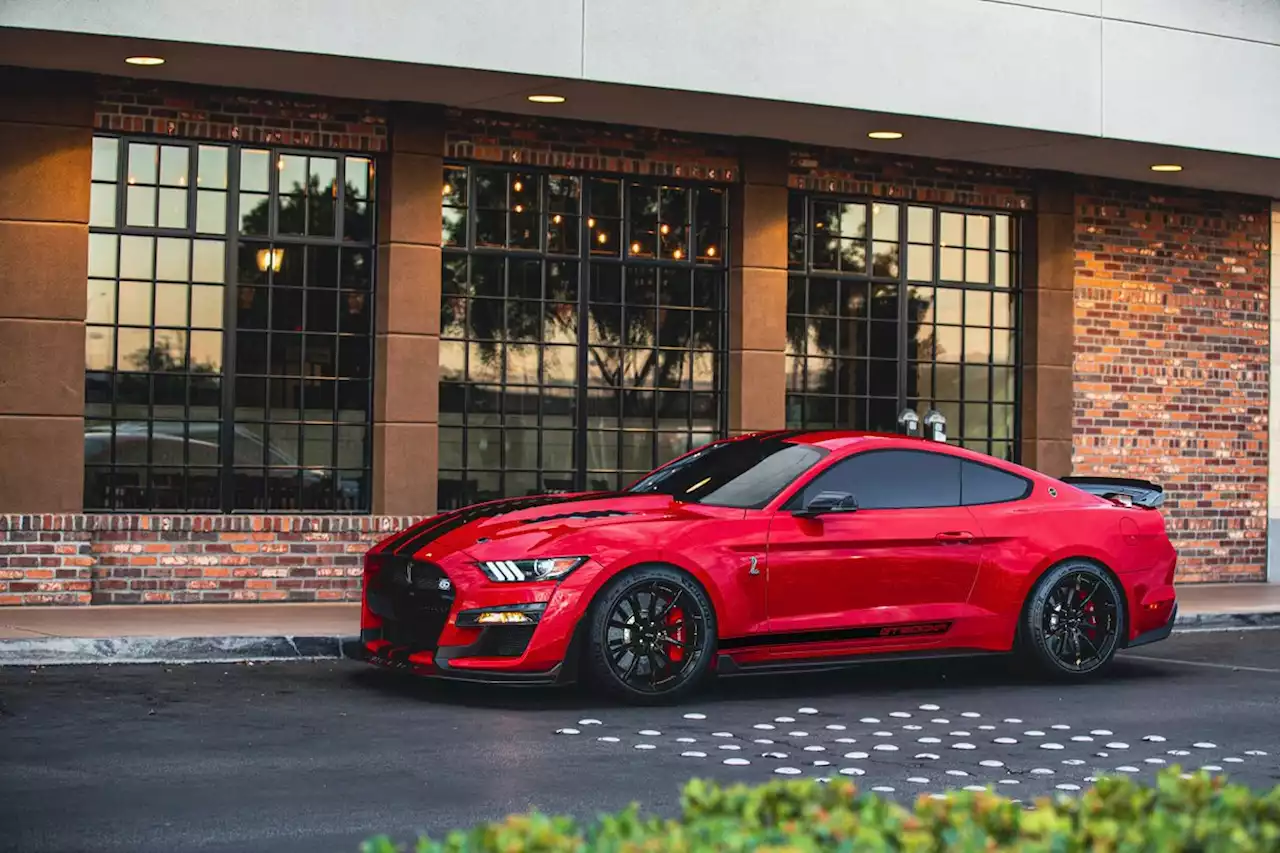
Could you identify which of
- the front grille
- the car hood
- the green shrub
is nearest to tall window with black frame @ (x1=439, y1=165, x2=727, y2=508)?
the car hood

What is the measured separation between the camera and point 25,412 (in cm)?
1377

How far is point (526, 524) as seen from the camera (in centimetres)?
979

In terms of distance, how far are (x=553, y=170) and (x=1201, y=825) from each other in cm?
1277

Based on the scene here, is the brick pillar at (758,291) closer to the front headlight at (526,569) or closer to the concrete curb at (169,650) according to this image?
the concrete curb at (169,650)

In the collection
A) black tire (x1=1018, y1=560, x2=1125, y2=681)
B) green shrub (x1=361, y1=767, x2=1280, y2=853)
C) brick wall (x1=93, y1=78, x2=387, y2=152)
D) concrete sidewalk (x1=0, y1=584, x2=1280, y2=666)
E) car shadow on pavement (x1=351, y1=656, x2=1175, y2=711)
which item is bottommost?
car shadow on pavement (x1=351, y1=656, x2=1175, y2=711)

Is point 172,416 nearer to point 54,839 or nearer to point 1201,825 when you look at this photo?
point 54,839

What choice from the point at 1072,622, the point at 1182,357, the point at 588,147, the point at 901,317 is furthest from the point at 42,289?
the point at 1182,357

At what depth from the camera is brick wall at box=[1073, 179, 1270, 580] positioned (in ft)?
59.8

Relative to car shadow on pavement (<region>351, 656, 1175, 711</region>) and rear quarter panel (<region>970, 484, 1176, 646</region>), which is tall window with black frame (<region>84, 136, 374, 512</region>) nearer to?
car shadow on pavement (<region>351, 656, 1175, 711</region>)

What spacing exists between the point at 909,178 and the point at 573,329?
3790 mm

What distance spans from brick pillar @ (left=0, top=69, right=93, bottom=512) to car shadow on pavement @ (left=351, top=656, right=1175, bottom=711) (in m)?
4.09

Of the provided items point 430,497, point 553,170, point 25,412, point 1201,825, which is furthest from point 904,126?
point 1201,825

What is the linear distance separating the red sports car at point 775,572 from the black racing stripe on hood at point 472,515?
0.03m

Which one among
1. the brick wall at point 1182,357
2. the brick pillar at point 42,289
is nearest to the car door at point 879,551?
the brick pillar at point 42,289
